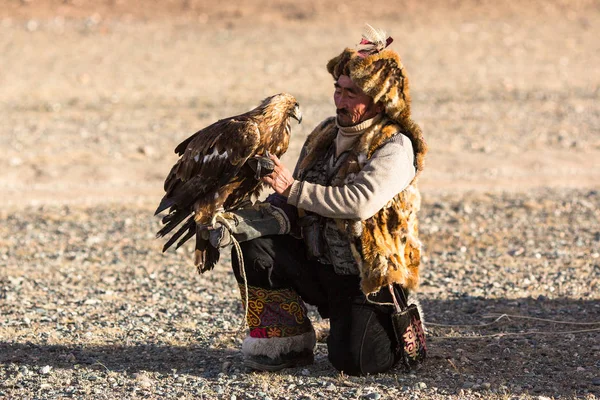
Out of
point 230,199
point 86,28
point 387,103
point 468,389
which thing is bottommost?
point 468,389

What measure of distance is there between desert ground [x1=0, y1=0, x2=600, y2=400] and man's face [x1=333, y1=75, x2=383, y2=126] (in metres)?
1.22

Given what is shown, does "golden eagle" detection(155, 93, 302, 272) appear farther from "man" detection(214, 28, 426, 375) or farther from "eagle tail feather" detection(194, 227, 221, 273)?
"man" detection(214, 28, 426, 375)

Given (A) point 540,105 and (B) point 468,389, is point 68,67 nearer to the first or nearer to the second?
(A) point 540,105

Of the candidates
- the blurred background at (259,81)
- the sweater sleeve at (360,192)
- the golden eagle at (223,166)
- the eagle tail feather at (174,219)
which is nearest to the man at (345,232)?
the sweater sleeve at (360,192)

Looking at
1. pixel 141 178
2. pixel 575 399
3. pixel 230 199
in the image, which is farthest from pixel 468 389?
pixel 141 178

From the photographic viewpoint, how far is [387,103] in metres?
4.69

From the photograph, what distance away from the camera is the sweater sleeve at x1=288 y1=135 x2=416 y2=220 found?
4520 millimetres

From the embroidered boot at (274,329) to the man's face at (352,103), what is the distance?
883mm

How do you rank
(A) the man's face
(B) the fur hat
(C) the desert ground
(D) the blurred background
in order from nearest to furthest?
(B) the fur hat < (A) the man's face < (C) the desert ground < (D) the blurred background

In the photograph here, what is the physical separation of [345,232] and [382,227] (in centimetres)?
17

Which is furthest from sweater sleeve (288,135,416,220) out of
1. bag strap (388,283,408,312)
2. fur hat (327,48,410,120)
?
bag strap (388,283,408,312)

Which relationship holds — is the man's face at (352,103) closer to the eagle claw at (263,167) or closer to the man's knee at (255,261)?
the eagle claw at (263,167)

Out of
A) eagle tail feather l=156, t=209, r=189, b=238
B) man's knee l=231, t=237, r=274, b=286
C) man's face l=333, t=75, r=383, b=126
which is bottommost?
man's knee l=231, t=237, r=274, b=286

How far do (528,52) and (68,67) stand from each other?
27.2 ft
